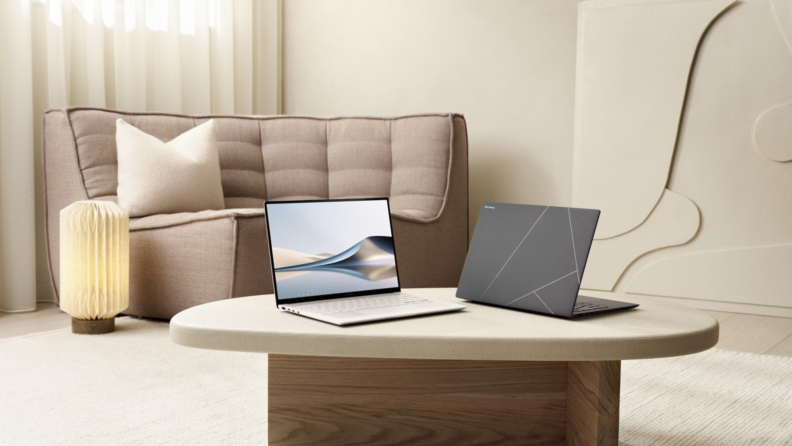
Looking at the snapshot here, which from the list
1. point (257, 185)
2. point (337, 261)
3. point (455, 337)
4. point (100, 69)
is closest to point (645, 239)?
point (257, 185)

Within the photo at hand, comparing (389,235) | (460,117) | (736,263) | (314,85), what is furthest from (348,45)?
(389,235)

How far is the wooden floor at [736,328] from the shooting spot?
7.53ft

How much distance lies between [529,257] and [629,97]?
6.61 ft

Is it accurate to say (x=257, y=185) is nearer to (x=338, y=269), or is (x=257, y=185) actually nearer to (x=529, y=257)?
(x=338, y=269)

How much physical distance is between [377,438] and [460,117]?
211cm

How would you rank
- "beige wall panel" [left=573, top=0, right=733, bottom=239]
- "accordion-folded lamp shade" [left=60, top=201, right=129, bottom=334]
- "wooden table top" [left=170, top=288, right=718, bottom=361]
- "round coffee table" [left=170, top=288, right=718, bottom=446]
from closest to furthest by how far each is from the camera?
"wooden table top" [left=170, top=288, right=718, bottom=361]
"round coffee table" [left=170, top=288, right=718, bottom=446]
"accordion-folded lamp shade" [left=60, top=201, right=129, bottom=334]
"beige wall panel" [left=573, top=0, right=733, bottom=239]

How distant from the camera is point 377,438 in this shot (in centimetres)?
126

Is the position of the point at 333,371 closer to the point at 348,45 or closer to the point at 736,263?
the point at 736,263

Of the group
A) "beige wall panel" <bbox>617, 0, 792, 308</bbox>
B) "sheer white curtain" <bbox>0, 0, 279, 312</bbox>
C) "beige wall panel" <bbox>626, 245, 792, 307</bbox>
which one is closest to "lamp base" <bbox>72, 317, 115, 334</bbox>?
"sheer white curtain" <bbox>0, 0, 279, 312</bbox>

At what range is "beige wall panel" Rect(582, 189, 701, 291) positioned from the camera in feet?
9.45

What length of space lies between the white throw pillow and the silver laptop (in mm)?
1507

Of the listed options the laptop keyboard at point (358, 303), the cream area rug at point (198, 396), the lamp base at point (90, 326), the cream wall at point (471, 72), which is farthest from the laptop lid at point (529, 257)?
the cream wall at point (471, 72)

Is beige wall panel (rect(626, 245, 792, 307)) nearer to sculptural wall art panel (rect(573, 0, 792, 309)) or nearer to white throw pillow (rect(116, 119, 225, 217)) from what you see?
sculptural wall art panel (rect(573, 0, 792, 309))

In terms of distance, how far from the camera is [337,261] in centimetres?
126
